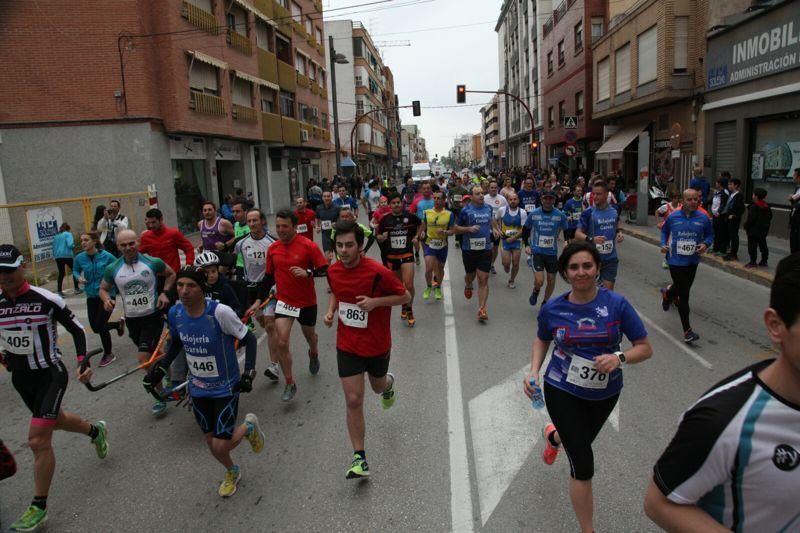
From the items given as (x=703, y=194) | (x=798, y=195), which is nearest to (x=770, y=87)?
(x=703, y=194)

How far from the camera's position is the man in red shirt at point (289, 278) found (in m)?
5.72

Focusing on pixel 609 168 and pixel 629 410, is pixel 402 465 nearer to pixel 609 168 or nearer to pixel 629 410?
pixel 629 410

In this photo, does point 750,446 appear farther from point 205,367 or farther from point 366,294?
point 205,367

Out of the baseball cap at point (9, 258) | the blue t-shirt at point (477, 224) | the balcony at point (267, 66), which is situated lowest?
the blue t-shirt at point (477, 224)

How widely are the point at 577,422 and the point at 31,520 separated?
3.52 m

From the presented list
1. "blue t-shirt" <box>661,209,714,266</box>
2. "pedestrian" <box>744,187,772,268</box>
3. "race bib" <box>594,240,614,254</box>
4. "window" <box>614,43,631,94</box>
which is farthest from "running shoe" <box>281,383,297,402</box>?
"window" <box>614,43,631,94</box>

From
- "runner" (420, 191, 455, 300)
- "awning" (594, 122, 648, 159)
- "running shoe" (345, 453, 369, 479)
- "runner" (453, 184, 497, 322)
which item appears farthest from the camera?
"awning" (594, 122, 648, 159)

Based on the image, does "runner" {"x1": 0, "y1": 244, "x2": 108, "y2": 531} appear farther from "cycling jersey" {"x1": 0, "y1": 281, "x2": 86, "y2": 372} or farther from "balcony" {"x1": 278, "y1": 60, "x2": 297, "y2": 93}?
"balcony" {"x1": 278, "y1": 60, "x2": 297, "y2": 93}

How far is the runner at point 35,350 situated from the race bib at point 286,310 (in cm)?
193

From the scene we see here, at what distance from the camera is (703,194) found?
1582 centimetres

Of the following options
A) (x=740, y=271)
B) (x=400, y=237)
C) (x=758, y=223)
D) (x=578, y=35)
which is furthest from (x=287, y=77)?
(x=740, y=271)

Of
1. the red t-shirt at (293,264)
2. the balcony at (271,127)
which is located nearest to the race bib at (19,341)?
the red t-shirt at (293,264)

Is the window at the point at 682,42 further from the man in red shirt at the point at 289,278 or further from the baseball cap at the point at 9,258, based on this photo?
the baseball cap at the point at 9,258

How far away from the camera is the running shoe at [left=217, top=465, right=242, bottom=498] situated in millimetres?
3971
